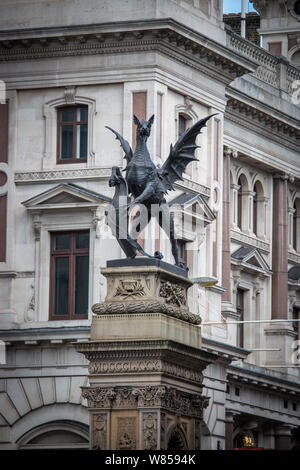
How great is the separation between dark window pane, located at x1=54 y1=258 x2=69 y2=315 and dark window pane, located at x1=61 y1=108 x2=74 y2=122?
4746 mm

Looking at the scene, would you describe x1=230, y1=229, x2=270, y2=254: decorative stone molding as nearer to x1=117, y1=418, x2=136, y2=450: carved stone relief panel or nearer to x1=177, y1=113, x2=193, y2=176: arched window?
x1=177, y1=113, x2=193, y2=176: arched window

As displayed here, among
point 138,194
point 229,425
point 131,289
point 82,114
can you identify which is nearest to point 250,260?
point 229,425

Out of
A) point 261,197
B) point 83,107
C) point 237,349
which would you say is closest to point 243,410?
point 237,349

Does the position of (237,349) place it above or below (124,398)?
above

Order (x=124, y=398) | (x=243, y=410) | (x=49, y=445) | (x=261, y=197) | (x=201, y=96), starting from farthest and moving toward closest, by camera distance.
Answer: (x=261, y=197) → (x=243, y=410) → (x=201, y=96) → (x=49, y=445) → (x=124, y=398)

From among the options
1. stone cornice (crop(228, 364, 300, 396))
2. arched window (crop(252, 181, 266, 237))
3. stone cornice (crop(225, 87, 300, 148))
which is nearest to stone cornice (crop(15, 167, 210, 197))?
stone cornice (crop(225, 87, 300, 148))

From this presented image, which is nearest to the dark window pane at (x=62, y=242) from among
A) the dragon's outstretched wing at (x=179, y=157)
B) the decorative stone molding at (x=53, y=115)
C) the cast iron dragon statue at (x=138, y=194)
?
the decorative stone molding at (x=53, y=115)

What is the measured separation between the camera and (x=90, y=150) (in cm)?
6347

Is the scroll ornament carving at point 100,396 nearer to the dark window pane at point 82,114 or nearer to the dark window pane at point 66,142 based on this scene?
the dark window pane at point 66,142

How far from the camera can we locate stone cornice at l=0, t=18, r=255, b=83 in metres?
62.9

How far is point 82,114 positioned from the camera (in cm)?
6406

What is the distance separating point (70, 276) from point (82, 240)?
127 cm
